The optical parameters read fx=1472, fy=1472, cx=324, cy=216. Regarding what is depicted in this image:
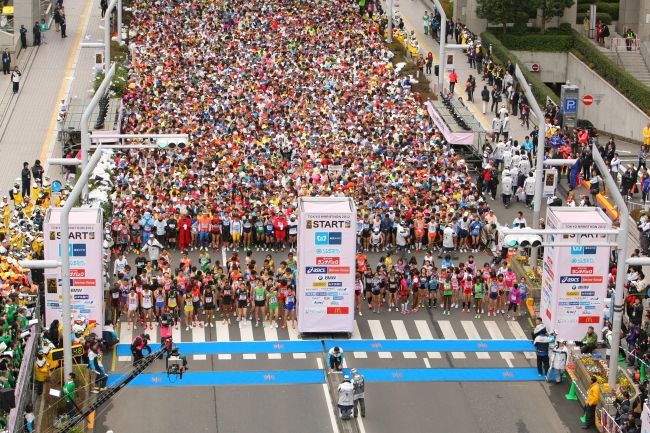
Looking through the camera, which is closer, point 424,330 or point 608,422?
point 608,422

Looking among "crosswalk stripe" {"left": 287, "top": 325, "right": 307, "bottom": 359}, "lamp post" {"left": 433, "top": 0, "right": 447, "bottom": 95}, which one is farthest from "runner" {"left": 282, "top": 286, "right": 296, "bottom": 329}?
"lamp post" {"left": 433, "top": 0, "right": 447, "bottom": 95}

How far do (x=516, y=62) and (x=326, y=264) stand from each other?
93.4ft

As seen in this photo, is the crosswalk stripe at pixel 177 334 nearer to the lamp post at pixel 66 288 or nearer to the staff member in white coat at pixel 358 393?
the lamp post at pixel 66 288

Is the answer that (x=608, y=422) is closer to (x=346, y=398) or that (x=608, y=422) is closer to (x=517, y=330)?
(x=346, y=398)

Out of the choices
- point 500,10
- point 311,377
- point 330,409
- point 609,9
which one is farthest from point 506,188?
point 609,9

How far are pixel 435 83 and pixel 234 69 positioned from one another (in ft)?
33.8

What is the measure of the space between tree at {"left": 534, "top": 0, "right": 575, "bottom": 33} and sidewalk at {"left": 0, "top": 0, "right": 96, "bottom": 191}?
81.0 ft

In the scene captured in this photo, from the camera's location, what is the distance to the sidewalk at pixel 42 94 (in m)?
64.7

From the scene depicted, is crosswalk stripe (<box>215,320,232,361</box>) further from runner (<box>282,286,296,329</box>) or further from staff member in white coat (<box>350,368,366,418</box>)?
staff member in white coat (<box>350,368,366,418</box>)

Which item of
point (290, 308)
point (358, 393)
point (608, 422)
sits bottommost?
point (608, 422)

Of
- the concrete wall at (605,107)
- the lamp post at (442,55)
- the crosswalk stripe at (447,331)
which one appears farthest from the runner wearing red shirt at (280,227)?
the concrete wall at (605,107)

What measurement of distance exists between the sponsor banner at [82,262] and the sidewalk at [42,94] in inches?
576

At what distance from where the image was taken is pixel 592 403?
4194 cm

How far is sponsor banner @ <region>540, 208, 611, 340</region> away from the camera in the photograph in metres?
47.1
